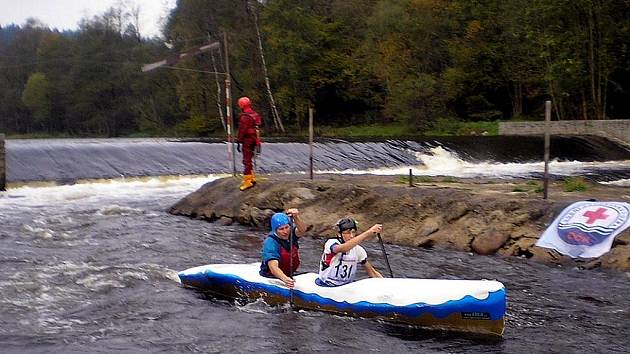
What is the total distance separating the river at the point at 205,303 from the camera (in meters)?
6.94

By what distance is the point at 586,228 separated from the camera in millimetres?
9859

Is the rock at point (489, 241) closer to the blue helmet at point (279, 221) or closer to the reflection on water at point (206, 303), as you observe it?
the reflection on water at point (206, 303)

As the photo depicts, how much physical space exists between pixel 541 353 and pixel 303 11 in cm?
4051

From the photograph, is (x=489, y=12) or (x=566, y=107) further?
(x=489, y=12)

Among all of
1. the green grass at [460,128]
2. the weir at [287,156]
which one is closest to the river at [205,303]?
the weir at [287,156]

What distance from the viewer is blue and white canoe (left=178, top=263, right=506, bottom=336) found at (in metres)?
6.94

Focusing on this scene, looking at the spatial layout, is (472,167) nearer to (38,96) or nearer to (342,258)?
(342,258)

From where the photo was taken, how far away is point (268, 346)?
6.95m

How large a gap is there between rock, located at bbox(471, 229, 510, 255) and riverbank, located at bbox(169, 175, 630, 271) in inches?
0.6

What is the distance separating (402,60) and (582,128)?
13526 mm

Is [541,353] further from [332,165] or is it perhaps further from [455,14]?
[455,14]

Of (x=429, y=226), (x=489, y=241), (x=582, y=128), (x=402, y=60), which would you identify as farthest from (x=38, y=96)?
(x=489, y=241)

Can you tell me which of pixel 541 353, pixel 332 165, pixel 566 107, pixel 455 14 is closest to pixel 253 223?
pixel 541 353

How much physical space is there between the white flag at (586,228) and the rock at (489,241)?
616 mm
